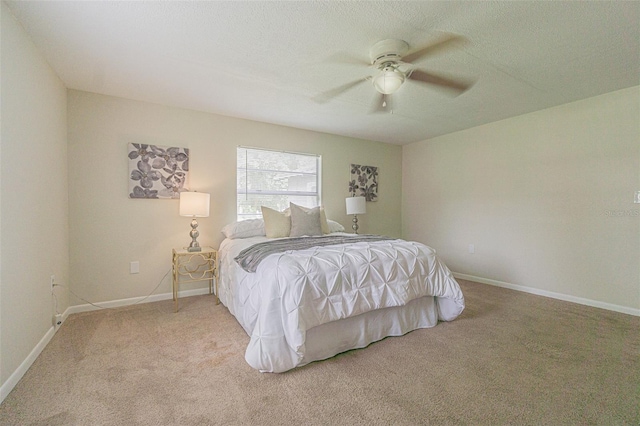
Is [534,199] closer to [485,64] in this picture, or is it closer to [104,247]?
[485,64]

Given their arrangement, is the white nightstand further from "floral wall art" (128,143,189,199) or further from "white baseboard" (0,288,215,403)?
"floral wall art" (128,143,189,199)

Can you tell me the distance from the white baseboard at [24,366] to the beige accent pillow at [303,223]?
2.27 metres

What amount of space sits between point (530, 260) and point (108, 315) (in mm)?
4901

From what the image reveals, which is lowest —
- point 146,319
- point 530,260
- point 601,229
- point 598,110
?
point 146,319

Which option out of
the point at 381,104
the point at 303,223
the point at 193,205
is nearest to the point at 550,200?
the point at 381,104

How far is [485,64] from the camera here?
7.82 ft

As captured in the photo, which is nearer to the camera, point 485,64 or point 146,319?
point 485,64

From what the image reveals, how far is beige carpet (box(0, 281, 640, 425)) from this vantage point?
56.9 inches

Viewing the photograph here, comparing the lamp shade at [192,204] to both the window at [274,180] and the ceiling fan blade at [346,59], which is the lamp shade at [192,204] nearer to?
the window at [274,180]

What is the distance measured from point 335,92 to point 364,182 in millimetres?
2273

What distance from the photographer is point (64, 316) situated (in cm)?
267

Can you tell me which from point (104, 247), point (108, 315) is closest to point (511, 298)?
point (108, 315)

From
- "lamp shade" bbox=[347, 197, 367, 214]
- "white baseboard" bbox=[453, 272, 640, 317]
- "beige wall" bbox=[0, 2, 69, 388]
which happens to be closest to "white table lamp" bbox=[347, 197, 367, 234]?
"lamp shade" bbox=[347, 197, 367, 214]

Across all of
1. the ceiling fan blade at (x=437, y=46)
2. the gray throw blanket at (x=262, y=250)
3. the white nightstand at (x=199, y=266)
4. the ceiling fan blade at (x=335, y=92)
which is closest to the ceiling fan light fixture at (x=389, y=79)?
the ceiling fan blade at (x=437, y=46)
